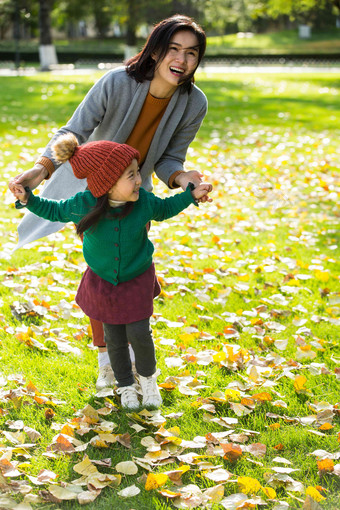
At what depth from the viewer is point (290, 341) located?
3.78 m

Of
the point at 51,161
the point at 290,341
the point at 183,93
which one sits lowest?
the point at 290,341

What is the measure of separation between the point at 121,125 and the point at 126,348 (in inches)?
45.2

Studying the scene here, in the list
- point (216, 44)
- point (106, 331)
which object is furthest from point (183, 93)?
point (216, 44)

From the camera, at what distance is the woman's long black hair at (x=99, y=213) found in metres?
2.68

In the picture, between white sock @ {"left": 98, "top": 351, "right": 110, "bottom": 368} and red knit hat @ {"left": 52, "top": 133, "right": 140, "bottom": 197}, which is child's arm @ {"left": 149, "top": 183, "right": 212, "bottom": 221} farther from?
white sock @ {"left": 98, "top": 351, "right": 110, "bottom": 368}

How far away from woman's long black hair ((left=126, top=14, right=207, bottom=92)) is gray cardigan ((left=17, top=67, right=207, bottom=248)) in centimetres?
5

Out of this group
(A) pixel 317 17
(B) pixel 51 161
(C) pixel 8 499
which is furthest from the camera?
(A) pixel 317 17

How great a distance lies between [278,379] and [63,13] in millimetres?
52209

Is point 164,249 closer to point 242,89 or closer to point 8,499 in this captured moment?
point 8,499

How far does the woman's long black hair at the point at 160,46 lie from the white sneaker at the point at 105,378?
1539 mm

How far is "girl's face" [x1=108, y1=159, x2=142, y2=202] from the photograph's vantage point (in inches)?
104

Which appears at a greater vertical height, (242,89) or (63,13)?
(63,13)

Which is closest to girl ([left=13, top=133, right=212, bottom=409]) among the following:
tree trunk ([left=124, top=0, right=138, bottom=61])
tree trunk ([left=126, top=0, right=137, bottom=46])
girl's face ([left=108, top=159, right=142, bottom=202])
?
girl's face ([left=108, top=159, right=142, bottom=202])

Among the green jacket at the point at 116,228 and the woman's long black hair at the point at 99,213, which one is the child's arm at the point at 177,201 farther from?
the woman's long black hair at the point at 99,213
